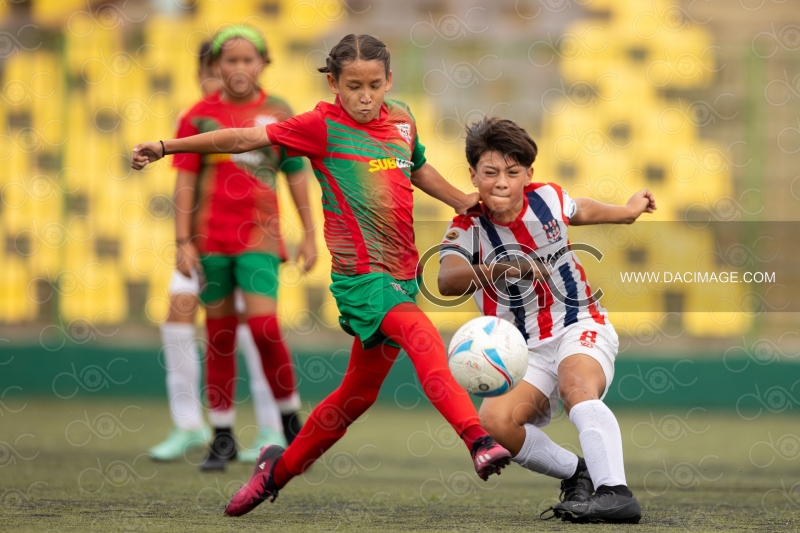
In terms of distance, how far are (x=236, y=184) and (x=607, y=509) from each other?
263 centimetres

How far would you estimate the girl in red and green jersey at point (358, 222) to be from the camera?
3.41 meters

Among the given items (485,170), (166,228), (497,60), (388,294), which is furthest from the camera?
(497,60)

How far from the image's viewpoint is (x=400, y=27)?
996 centimetres

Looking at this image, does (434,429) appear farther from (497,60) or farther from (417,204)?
(497,60)

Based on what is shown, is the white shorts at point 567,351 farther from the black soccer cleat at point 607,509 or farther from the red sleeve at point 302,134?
the red sleeve at point 302,134

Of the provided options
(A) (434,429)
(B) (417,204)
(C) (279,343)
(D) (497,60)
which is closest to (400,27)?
(D) (497,60)

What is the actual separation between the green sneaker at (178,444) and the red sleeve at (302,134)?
2.33 meters

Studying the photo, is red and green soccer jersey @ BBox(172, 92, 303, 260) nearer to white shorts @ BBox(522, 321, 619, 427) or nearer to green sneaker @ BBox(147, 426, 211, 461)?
green sneaker @ BBox(147, 426, 211, 461)

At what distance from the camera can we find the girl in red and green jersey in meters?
3.41

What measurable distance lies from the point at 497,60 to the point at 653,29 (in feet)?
4.64

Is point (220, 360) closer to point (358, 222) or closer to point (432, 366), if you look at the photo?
point (358, 222)

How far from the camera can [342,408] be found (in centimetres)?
354

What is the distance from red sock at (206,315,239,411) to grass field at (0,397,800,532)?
0.33 meters

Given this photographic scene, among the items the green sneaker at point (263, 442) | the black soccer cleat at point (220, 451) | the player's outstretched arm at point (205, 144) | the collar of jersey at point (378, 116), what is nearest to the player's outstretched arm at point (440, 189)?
the collar of jersey at point (378, 116)
